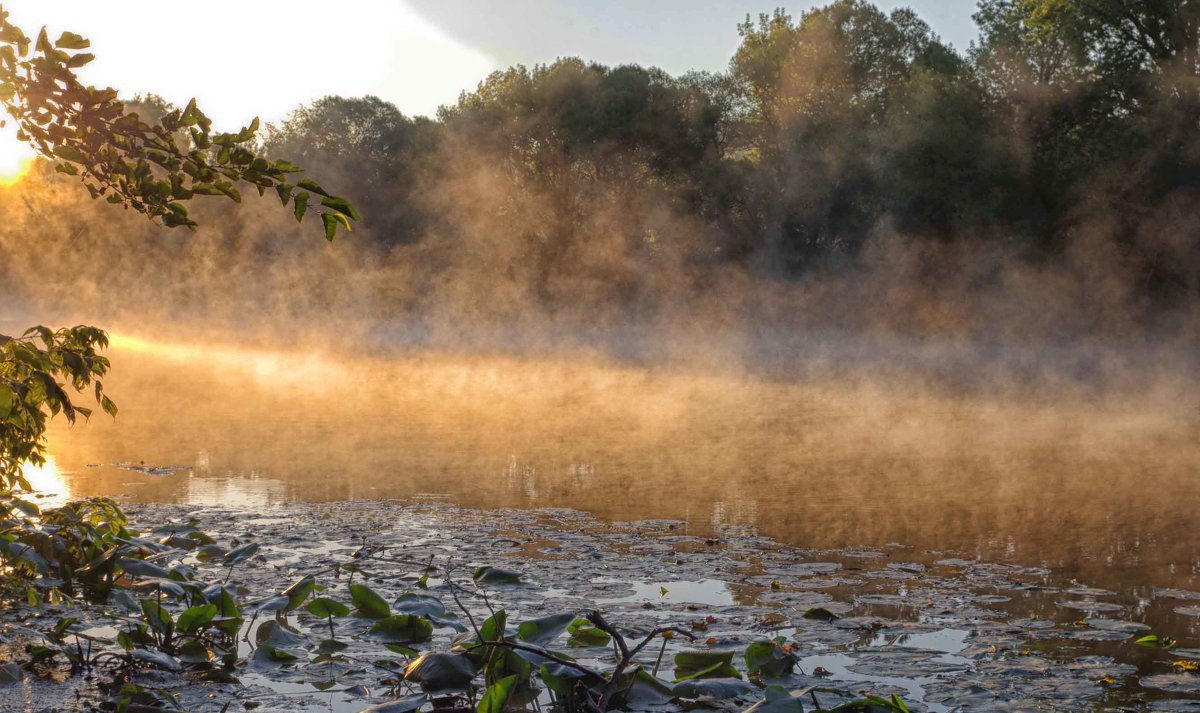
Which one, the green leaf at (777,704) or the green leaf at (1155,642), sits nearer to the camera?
the green leaf at (777,704)

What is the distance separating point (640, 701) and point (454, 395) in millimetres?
13140

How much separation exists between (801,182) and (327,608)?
28698 mm

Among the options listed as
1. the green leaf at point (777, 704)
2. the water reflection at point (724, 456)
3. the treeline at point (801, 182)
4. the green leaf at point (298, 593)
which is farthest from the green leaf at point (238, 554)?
the treeline at point (801, 182)

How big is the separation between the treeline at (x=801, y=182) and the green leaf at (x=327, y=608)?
78.8 ft

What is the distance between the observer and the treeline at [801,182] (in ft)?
84.5

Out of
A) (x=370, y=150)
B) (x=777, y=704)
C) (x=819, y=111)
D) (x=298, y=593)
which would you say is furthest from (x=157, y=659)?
(x=370, y=150)

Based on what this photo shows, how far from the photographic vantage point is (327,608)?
4820 millimetres

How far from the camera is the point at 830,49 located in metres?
34.3

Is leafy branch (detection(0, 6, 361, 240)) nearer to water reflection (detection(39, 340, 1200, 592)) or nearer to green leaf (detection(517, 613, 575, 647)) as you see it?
green leaf (detection(517, 613, 575, 647))

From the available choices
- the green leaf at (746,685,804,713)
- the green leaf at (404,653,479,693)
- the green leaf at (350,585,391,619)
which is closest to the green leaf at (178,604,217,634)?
the green leaf at (350,585,391,619)

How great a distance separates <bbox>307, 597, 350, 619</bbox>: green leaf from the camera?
15.8ft

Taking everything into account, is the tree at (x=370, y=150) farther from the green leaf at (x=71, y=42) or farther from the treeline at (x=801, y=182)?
the green leaf at (x=71, y=42)

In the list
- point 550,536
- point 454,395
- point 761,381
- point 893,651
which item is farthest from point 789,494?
point 761,381

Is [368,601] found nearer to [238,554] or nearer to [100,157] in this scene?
[238,554]
